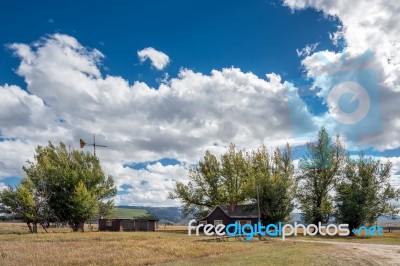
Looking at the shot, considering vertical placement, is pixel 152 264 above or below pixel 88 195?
below

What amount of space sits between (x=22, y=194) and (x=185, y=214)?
30.9m

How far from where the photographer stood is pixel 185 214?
2953 inches

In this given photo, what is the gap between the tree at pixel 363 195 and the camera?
5812cm

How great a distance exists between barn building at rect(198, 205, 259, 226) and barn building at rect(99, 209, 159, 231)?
58.3 ft

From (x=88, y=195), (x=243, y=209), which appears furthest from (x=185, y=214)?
(x=88, y=195)

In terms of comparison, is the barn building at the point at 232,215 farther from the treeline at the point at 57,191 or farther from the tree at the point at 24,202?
the tree at the point at 24,202

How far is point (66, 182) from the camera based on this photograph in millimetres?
65375

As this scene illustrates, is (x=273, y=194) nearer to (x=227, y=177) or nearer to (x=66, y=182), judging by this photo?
(x=227, y=177)

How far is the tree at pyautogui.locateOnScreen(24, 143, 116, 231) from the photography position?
64.5 meters

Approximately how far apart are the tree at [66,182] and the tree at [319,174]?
37858 mm

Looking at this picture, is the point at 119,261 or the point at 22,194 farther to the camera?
the point at 22,194

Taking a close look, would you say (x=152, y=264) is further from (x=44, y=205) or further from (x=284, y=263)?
(x=44, y=205)

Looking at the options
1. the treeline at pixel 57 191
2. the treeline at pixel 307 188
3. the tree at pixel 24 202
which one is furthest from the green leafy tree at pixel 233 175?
the tree at pixel 24 202

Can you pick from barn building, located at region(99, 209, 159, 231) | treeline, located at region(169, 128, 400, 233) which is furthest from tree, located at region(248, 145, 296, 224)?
barn building, located at region(99, 209, 159, 231)
